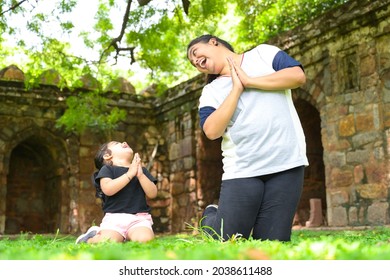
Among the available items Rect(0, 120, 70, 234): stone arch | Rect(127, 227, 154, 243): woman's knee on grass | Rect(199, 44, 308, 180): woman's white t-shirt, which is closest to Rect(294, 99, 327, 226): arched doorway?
Rect(0, 120, 70, 234): stone arch

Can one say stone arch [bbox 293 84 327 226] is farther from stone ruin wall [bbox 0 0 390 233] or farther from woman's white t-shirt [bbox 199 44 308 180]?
woman's white t-shirt [bbox 199 44 308 180]

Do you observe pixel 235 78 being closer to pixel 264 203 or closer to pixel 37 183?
pixel 264 203

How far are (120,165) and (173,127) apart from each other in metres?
6.21

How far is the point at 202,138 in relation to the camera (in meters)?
9.46

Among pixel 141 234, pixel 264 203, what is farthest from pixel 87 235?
pixel 264 203

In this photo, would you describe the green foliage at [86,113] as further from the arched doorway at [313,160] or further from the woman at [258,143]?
the woman at [258,143]

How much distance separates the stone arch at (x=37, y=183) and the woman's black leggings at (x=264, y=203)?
7.44 m

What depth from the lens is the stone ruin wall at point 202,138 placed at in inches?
247

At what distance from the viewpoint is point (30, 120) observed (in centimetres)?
952

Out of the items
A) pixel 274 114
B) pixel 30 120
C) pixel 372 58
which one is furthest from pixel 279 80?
pixel 30 120

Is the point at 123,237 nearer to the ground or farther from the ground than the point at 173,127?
nearer to the ground

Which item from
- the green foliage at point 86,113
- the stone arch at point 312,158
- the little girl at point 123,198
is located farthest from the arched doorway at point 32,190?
the little girl at point 123,198

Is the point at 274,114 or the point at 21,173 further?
the point at 21,173
